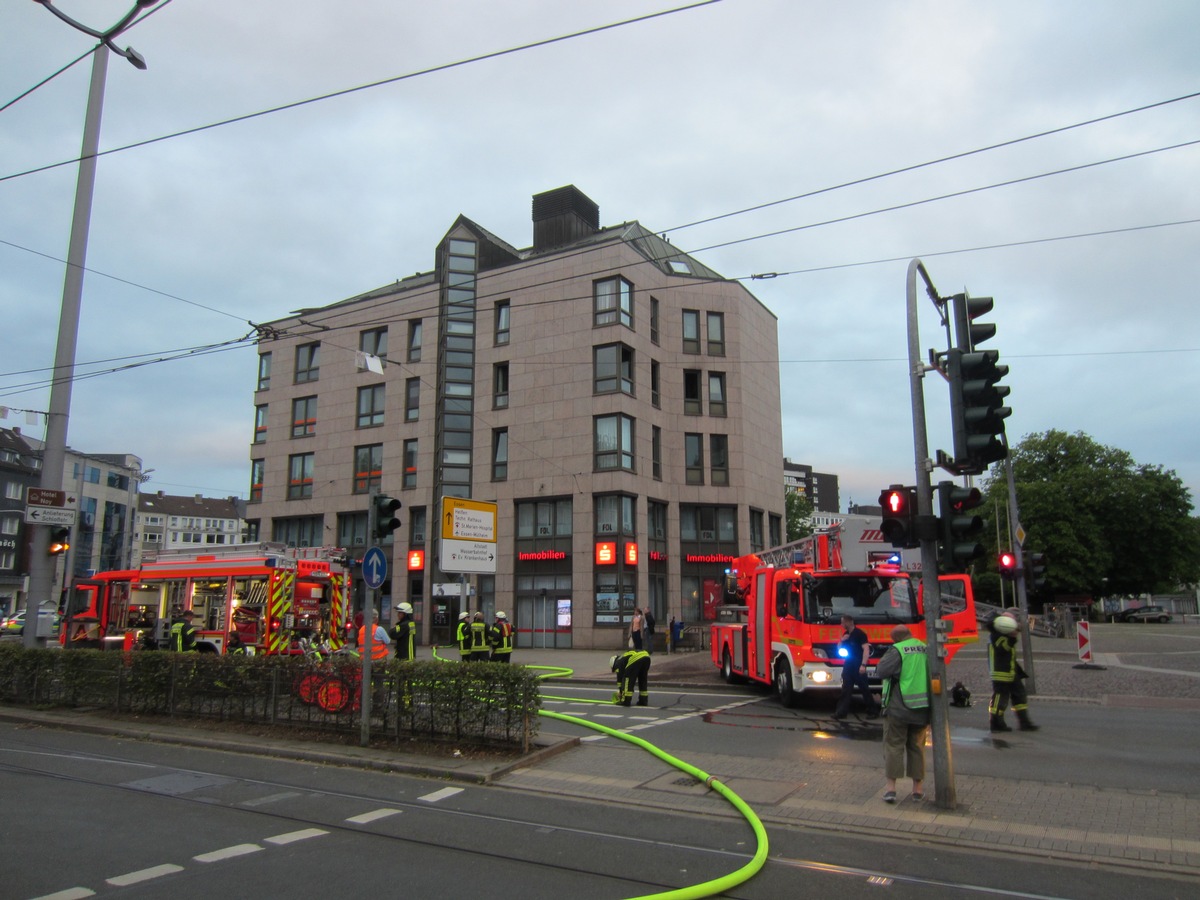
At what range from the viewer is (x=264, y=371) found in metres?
44.2

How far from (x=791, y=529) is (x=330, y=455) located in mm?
42747

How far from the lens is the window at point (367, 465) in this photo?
39000 mm

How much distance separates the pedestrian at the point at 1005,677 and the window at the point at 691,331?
26.3 m

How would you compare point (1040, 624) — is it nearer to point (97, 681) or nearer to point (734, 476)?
point (734, 476)

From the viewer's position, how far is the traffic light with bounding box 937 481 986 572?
307 inches

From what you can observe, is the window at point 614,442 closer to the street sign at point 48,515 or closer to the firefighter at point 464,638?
the firefighter at point 464,638

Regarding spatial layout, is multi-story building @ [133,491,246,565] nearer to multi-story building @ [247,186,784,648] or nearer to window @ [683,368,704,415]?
multi-story building @ [247,186,784,648]

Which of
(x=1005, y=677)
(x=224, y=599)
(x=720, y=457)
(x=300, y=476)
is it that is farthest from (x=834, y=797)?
(x=300, y=476)

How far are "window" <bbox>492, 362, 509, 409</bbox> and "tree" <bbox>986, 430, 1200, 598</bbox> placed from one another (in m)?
42.7

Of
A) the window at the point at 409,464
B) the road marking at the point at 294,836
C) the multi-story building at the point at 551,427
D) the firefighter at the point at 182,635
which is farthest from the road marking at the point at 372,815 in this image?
the window at the point at 409,464

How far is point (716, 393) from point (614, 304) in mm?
6809

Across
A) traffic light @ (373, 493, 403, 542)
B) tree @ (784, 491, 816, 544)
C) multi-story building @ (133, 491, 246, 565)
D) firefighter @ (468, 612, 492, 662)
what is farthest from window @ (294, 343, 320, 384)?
multi-story building @ (133, 491, 246, 565)

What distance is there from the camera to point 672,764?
961 cm

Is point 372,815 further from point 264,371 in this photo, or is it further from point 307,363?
point 264,371
